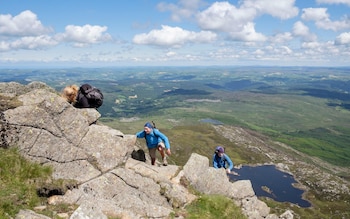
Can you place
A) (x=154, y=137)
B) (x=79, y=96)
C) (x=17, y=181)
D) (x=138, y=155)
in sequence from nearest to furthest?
(x=17, y=181) → (x=79, y=96) → (x=154, y=137) → (x=138, y=155)

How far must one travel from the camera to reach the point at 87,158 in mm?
23453

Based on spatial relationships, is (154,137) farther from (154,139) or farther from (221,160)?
(221,160)

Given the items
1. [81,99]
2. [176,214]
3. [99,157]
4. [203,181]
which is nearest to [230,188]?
[203,181]

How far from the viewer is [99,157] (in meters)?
23.9

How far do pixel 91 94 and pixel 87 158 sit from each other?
7222 millimetres

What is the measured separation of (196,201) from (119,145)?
7.92 m

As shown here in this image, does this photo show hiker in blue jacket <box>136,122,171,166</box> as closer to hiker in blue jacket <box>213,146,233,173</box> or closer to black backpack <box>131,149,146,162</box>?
black backpack <box>131,149,146,162</box>

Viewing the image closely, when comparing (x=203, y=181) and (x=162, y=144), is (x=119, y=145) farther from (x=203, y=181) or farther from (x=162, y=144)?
(x=203, y=181)

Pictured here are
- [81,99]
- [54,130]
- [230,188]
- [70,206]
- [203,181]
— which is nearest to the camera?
[70,206]

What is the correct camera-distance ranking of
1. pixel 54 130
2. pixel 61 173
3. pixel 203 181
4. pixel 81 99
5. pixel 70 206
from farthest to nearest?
pixel 203 181, pixel 81 99, pixel 54 130, pixel 61 173, pixel 70 206

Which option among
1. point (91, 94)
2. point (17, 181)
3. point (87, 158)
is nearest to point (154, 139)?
point (91, 94)

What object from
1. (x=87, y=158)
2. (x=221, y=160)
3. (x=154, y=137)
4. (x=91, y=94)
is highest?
(x=91, y=94)

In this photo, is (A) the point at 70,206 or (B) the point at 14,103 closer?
(A) the point at 70,206

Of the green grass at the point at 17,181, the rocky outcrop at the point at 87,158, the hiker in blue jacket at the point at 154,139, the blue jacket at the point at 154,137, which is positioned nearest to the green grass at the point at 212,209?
the rocky outcrop at the point at 87,158
